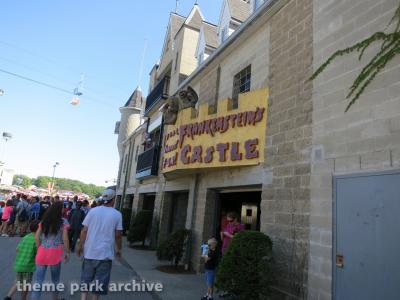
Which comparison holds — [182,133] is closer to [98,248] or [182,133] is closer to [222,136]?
[222,136]

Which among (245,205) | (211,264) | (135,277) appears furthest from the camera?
(245,205)

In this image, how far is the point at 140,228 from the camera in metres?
14.2

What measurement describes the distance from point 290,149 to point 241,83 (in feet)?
12.3

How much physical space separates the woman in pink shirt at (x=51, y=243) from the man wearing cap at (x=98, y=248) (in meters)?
0.33

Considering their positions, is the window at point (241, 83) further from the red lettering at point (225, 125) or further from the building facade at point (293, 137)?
the red lettering at point (225, 125)

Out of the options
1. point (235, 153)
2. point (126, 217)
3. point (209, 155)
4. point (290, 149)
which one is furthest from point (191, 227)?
point (126, 217)

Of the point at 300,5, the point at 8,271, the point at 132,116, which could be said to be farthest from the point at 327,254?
the point at 132,116

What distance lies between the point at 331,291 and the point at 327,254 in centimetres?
49

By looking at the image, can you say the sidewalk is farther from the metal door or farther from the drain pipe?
the metal door

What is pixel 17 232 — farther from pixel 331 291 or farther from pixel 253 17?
pixel 331 291

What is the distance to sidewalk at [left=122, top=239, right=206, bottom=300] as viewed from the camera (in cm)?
690

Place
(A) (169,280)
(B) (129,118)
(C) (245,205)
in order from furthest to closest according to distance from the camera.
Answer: (B) (129,118)
(C) (245,205)
(A) (169,280)

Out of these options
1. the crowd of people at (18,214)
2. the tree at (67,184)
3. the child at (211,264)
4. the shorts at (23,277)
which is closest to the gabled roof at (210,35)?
the crowd of people at (18,214)

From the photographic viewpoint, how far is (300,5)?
6.59m
